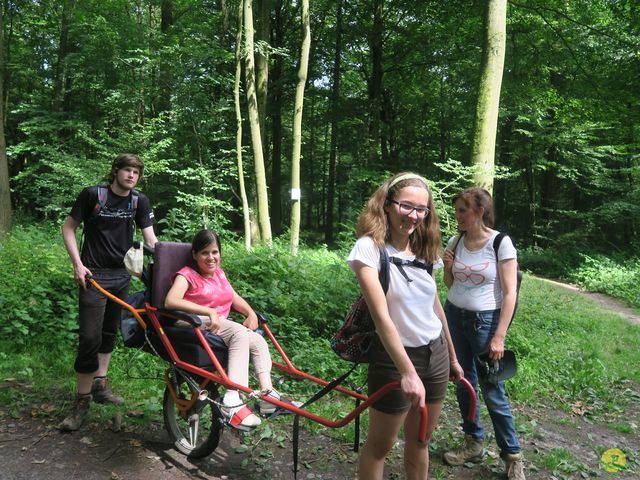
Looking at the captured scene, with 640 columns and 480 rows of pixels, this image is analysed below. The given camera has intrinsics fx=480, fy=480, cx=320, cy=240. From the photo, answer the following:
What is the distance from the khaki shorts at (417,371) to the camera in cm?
229

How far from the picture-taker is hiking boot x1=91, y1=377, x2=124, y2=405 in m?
4.11

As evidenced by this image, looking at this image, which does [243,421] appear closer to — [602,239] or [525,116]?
[525,116]

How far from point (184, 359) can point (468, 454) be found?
2.31 meters

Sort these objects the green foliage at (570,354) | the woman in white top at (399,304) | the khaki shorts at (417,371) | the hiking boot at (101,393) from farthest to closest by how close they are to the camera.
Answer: the green foliage at (570,354) → the hiking boot at (101,393) → the khaki shorts at (417,371) → the woman in white top at (399,304)

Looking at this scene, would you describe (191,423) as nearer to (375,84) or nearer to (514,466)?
(514,466)

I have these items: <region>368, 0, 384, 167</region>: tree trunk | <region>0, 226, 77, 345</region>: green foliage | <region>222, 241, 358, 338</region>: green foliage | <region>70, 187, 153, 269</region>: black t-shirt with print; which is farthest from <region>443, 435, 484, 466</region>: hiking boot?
<region>368, 0, 384, 167</region>: tree trunk

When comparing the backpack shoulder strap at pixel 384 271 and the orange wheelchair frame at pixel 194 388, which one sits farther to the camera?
the orange wheelchair frame at pixel 194 388

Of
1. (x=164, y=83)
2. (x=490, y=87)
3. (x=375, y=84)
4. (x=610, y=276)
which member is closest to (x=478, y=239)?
(x=490, y=87)

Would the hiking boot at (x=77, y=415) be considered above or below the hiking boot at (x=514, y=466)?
above

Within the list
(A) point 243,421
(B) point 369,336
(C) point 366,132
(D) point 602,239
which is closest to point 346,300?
(A) point 243,421

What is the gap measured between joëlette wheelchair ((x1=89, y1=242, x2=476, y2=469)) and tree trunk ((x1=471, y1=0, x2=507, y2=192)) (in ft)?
16.0

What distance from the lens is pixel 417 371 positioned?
94.3 inches

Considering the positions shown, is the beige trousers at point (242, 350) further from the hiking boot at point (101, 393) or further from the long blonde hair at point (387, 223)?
the hiking boot at point (101, 393)

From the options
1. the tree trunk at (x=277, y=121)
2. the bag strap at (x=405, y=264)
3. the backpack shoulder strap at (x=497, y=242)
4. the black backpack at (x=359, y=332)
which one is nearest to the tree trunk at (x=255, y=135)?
the backpack shoulder strap at (x=497, y=242)
